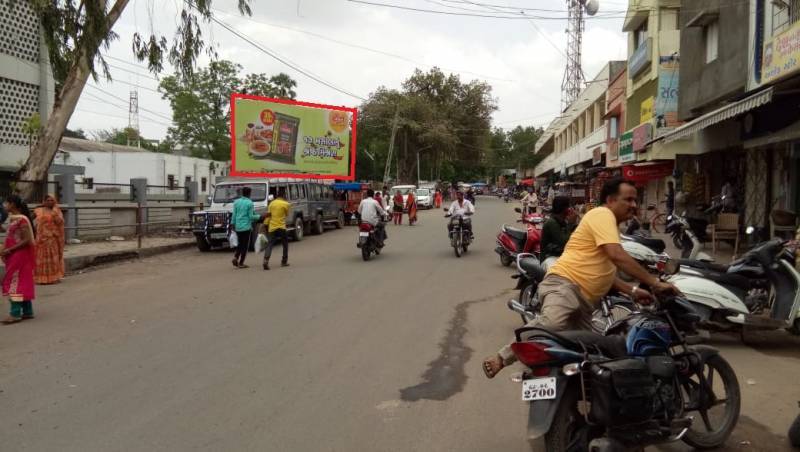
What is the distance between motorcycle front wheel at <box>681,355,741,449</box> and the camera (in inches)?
162

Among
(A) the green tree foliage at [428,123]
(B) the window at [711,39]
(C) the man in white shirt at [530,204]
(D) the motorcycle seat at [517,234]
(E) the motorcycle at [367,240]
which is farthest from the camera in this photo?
(A) the green tree foliage at [428,123]

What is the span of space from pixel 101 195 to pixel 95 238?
332 centimetres

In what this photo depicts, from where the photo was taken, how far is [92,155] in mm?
40312

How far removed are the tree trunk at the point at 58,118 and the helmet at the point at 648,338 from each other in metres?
14.1

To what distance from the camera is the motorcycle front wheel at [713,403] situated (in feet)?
13.5

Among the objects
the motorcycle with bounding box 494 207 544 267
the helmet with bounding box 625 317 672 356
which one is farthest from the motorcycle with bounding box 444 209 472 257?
the helmet with bounding box 625 317 672 356

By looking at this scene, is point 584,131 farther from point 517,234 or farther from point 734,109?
point 517,234

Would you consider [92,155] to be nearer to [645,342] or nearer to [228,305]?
[228,305]

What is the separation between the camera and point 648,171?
26156 millimetres

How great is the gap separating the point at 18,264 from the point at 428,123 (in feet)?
172

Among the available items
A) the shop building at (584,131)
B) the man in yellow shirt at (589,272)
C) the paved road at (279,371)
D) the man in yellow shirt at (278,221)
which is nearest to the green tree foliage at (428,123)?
the shop building at (584,131)

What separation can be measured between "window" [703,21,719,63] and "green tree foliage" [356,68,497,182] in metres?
39.3

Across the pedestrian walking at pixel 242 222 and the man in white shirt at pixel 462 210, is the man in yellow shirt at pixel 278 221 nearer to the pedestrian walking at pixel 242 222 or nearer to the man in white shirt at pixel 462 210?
the pedestrian walking at pixel 242 222

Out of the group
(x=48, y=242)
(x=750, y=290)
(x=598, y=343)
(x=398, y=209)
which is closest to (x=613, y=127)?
(x=398, y=209)
